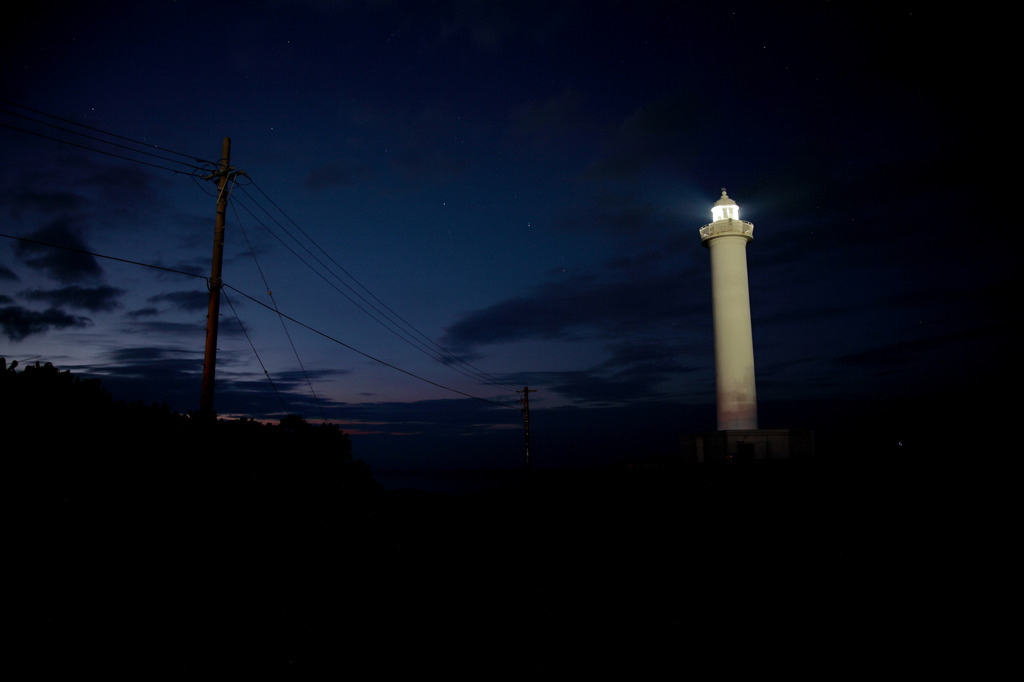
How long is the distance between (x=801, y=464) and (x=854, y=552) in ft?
59.5

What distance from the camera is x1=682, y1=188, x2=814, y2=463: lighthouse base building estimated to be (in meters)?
26.2

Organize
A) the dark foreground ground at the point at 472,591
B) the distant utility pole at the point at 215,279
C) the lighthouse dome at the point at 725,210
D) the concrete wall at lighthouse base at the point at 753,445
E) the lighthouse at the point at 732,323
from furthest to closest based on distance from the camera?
1. the lighthouse dome at the point at 725,210
2. the lighthouse at the point at 732,323
3. the concrete wall at lighthouse base at the point at 753,445
4. the distant utility pole at the point at 215,279
5. the dark foreground ground at the point at 472,591

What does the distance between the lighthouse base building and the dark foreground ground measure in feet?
48.5

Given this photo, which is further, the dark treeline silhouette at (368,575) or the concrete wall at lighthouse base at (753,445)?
the concrete wall at lighthouse base at (753,445)

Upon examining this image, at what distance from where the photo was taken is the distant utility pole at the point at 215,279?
13289 millimetres

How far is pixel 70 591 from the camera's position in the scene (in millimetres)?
5461

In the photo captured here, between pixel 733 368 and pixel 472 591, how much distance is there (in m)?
23.1

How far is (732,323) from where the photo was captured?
2797 centimetres

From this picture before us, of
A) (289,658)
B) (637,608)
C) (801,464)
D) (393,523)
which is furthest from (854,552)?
(801,464)

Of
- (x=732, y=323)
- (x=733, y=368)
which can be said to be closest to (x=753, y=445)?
(x=733, y=368)

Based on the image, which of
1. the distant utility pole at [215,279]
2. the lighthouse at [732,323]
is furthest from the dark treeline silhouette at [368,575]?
the lighthouse at [732,323]

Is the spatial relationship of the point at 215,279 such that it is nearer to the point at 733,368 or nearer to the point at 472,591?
the point at 472,591

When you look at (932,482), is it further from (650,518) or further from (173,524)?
(173,524)

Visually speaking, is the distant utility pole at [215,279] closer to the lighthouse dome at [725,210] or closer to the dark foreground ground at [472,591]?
the dark foreground ground at [472,591]
